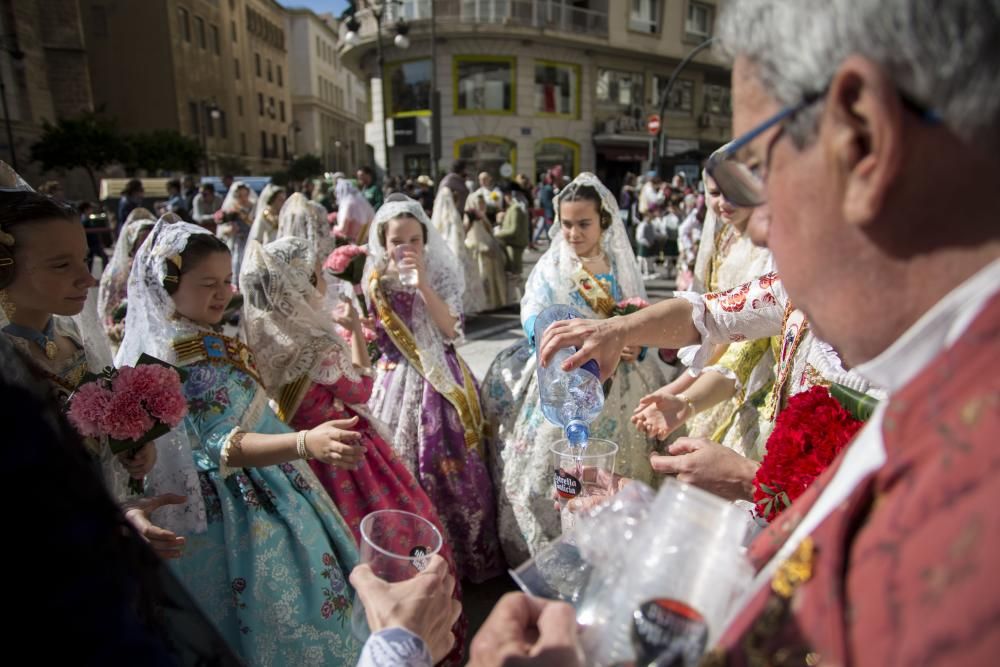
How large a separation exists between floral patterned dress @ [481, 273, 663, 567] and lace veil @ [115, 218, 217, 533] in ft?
4.81

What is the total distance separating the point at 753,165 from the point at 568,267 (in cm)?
235

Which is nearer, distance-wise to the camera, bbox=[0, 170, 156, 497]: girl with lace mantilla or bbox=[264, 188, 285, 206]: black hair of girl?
bbox=[0, 170, 156, 497]: girl with lace mantilla

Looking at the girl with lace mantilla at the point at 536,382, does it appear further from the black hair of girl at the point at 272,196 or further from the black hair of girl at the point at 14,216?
the black hair of girl at the point at 272,196

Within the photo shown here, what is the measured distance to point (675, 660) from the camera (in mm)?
667

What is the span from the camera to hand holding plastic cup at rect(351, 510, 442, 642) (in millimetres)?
1014

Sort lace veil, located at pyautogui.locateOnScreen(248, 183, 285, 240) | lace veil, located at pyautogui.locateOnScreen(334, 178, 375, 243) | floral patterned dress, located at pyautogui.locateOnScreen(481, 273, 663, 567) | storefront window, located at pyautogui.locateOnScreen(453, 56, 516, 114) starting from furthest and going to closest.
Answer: storefront window, located at pyautogui.locateOnScreen(453, 56, 516, 114), lace veil, located at pyautogui.locateOnScreen(334, 178, 375, 243), lace veil, located at pyautogui.locateOnScreen(248, 183, 285, 240), floral patterned dress, located at pyautogui.locateOnScreen(481, 273, 663, 567)

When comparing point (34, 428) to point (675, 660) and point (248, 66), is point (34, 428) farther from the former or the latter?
point (248, 66)

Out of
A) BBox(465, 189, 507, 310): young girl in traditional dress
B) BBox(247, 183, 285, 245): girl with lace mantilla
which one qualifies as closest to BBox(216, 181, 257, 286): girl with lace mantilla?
Answer: BBox(247, 183, 285, 245): girl with lace mantilla

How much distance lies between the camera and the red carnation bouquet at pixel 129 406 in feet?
5.14

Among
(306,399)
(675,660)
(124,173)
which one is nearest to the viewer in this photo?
(675,660)

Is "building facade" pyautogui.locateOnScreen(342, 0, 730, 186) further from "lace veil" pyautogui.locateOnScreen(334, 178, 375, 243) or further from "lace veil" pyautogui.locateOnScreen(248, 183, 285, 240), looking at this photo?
"lace veil" pyautogui.locateOnScreen(248, 183, 285, 240)

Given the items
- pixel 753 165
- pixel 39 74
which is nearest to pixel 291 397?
pixel 753 165

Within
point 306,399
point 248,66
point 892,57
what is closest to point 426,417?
point 306,399

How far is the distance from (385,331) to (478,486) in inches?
36.0
